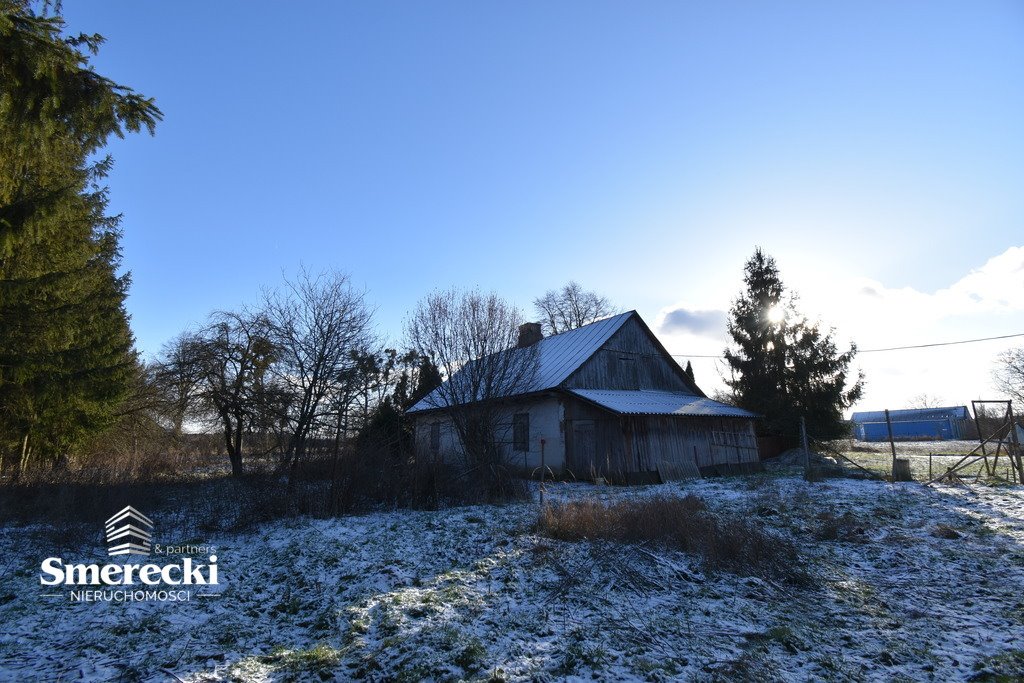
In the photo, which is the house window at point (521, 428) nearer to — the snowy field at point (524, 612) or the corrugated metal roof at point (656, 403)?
the corrugated metal roof at point (656, 403)

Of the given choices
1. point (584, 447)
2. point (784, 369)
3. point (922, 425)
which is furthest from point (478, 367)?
point (922, 425)

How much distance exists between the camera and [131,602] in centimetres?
620

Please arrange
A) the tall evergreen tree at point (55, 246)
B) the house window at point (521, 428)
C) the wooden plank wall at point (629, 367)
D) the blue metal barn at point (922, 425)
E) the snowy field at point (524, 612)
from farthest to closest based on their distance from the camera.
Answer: the blue metal barn at point (922, 425), the wooden plank wall at point (629, 367), the house window at point (521, 428), the tall evergreen tree at point (55, 246), the snowy field at point (524, 612)

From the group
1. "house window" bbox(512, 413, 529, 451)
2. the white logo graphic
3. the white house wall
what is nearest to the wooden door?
the white house wall

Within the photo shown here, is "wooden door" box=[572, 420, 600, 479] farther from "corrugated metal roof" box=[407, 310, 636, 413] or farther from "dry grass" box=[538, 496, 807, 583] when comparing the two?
"dry grass" box=[538, 496, 807, 583]

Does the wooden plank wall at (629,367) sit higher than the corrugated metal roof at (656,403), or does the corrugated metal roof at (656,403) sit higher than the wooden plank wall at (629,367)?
the wooden plank wall at (629,367)

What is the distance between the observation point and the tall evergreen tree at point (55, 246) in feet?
22.3

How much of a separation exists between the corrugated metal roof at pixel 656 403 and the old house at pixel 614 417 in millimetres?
62

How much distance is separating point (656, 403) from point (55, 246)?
1967 centimetres

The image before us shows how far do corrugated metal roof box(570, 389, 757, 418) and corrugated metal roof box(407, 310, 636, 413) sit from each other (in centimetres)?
113

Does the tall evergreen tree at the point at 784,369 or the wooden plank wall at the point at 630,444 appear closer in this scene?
the wooden plank wall at the point at 630,444

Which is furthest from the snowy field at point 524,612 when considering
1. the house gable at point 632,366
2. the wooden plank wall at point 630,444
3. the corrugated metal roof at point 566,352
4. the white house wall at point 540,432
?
the house gable at point 632,366

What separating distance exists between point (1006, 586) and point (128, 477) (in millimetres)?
17152

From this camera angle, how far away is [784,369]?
27.9 metres
